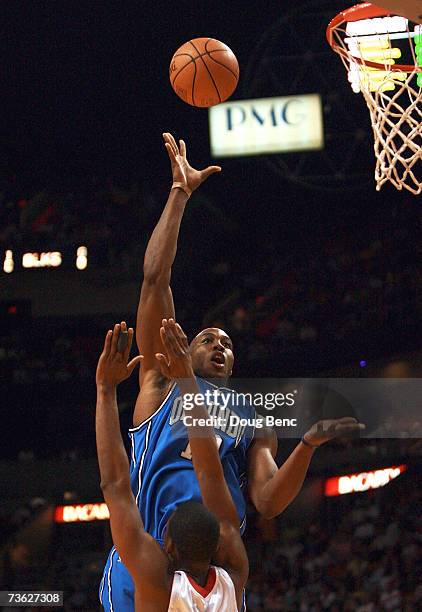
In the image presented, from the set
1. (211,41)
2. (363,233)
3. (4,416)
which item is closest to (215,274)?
(363,233)

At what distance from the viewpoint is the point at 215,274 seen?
30.0ft

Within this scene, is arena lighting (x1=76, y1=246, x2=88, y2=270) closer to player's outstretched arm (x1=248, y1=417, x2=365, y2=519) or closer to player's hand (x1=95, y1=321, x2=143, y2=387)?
player's outstretched arm (x1=248, y1=417, x2=365, y2=519)

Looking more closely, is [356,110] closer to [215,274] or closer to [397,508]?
[215,274]

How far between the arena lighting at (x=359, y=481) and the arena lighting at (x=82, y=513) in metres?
2.08

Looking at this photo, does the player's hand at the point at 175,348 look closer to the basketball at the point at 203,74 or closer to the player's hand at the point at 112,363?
the player's hand at the point at 112,363

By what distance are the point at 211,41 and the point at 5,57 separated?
3.80m

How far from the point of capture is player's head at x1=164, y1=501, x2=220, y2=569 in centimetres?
232

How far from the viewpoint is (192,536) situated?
232 cm

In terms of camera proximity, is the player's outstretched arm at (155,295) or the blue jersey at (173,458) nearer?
the blue jersey at (173,458)

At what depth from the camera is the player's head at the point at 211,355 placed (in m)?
3.27

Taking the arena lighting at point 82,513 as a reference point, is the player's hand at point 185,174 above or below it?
above

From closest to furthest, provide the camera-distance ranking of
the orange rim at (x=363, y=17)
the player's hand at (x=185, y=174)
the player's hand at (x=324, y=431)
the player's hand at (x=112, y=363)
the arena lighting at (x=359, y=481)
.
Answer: the player's hand at (x=112, y=363) → the player's hand at (x=324, y=431) → the player's hand at (x=185, y=174) → the orange rim at (x=363, y=17) → the arena lighting at (x=359, y=481)

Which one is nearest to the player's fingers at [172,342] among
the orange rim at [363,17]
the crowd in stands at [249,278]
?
the orange rim at [363,17]

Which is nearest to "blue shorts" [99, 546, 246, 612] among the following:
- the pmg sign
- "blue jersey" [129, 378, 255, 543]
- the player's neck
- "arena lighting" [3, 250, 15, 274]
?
"blue jersey" [129, 378, 255, 543]
